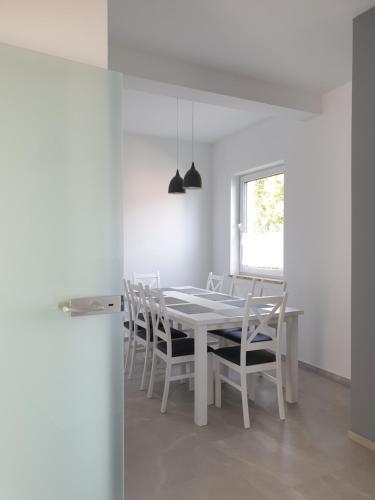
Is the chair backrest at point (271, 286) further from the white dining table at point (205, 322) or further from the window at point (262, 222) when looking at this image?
the white dining table at point (205, 322)

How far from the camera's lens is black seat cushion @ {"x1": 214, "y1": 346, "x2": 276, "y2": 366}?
2833mm

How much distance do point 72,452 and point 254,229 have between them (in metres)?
3.95

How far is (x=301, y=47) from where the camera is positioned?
282cm

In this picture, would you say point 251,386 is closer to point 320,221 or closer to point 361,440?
point 361,440

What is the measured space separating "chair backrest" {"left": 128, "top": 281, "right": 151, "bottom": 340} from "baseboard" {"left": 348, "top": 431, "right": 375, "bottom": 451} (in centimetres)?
175

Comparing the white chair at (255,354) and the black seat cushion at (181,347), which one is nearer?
the white chair at (255,354)

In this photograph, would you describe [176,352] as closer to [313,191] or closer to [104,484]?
[104,484]

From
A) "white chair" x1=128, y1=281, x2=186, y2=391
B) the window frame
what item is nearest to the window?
the window frame

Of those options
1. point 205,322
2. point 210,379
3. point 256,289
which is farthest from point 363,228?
point 256,289

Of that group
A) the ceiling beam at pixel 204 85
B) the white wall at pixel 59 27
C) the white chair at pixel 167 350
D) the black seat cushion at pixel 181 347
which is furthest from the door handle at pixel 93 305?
the ceiling beam at pixel 204 85

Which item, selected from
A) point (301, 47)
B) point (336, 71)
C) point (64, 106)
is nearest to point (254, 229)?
point (336, 71)

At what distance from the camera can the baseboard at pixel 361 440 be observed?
2387 mm

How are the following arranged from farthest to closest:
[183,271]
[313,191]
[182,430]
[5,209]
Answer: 1. [183,271]
2. [313,191]
3. [182,430]
4. [5,209]

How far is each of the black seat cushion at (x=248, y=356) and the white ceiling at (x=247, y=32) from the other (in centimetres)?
219
